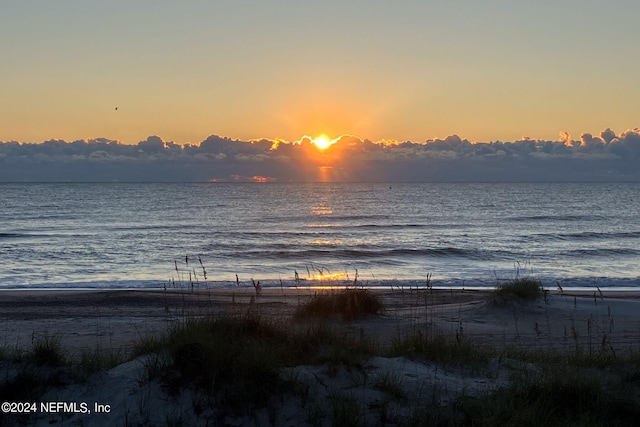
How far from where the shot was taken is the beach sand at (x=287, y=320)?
6254 millimetres

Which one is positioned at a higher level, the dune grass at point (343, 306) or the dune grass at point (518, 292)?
the dune grass at point (343, 306)

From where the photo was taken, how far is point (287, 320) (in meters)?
10.7

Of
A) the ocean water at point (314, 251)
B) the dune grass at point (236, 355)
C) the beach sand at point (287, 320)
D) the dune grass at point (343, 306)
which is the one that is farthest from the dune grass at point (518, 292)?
the dune grass at point (236, 355)

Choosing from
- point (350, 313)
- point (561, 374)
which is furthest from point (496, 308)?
point (561, 374)

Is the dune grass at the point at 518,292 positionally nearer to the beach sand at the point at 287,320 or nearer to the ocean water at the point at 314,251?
the beach sand at the point at 287,320

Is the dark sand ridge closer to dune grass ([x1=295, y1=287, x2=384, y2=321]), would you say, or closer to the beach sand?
the beach sand

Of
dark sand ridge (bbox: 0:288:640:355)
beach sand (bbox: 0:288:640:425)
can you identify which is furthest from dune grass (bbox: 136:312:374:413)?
dark sand ridge (bbox: 0:288:640:355)

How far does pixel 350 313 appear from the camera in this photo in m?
12.8

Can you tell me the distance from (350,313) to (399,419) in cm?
682

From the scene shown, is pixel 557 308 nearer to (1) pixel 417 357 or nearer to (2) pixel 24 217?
(1) pixel 417 357

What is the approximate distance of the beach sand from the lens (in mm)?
6254

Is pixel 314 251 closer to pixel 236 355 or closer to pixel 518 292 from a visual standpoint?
pixel 518 292

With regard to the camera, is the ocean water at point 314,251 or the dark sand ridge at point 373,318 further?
the ocean water at point 314,251

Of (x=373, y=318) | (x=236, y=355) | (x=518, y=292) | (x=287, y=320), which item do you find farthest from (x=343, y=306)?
(x=236, y=355)
